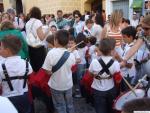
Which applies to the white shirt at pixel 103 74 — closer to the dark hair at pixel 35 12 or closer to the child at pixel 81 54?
the child at pixel 81 54

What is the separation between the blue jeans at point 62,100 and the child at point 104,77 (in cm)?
43

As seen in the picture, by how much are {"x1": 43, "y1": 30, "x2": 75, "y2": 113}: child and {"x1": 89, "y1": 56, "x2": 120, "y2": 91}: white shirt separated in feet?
1.19

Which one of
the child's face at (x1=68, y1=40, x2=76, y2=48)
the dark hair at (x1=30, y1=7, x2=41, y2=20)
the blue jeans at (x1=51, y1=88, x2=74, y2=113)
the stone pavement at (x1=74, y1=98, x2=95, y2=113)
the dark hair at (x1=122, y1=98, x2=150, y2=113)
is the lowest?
the stone pavement at (x1=74, y1=98, x2=95, y2=113)

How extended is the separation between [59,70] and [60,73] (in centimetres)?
5

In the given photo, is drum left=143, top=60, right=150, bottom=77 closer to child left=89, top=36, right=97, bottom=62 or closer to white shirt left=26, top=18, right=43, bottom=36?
child left=89, top=36, right=97, bottom=62

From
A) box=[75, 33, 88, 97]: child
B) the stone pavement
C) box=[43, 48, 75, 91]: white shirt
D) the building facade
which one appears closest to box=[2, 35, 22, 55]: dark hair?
box=[43, 48, 75, 91]: white shirt

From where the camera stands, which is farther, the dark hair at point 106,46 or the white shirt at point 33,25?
the white shirt at point 33,25

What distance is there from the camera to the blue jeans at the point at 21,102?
4426mm

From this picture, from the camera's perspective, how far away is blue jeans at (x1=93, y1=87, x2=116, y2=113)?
192 inches

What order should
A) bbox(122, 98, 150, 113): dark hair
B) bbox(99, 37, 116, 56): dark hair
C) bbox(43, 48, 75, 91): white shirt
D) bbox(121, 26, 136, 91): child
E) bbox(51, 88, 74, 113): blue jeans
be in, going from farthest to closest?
1. bbox(121, 26, 136, 91): child
2. bbox(51, 88, 74, 113): blue jeans
3. bbox(43, 48, 75, 91): white shirt
4. bbox(99, 37, 116, 56): dark hair
5. bbox(122, 98, 150, 113): dark hair

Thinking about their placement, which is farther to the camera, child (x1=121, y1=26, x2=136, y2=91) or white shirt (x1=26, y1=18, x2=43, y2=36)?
white shirt (x1=26, y1=18, x2=43, y2=36)

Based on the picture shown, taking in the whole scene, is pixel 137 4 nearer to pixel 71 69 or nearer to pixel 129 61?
pixel 129 61

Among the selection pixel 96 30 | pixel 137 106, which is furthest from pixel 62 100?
pixel 96 30

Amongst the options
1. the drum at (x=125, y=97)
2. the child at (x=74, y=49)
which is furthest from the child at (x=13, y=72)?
the child at (x=74, y=49)
